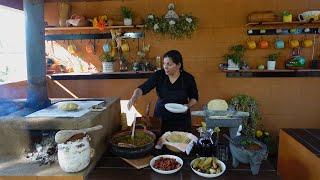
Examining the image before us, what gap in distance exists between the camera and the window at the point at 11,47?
3652 mm

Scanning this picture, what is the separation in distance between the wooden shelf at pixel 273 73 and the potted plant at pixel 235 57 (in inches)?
3.2

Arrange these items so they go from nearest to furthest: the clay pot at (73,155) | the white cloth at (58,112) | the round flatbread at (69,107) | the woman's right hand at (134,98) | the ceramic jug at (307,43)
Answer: the clay pot at (73,155) < the white cloth at (58,112) < the round flatbread at (69,107) < the woman's right hand at (134,98) < the ceramic jug at (307,43)

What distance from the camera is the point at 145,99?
3.92m

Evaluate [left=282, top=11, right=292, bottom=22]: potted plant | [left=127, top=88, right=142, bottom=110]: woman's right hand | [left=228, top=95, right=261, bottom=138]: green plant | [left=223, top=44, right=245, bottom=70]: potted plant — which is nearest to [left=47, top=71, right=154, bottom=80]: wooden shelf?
[left=223, top=44, right=245, bottom=70]: potted plant

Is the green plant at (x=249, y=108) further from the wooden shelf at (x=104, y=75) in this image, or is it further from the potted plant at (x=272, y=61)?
the wooden shelf at (x=104, y=75)

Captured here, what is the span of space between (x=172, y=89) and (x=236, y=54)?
1.53 metres

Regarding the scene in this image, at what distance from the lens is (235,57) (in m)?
3.60

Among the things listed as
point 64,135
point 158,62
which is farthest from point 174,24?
point 64,135

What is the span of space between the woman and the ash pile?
81 centimetres

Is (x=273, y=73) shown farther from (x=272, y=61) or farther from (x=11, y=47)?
(x=11, y=47)

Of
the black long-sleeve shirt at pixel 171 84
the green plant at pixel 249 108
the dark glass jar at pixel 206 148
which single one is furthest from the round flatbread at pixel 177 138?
the green plant at pixel 249 108

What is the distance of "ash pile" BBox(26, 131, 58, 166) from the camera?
1.65 meters

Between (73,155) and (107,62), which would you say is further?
(107,62)

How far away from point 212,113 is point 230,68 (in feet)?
6.67
